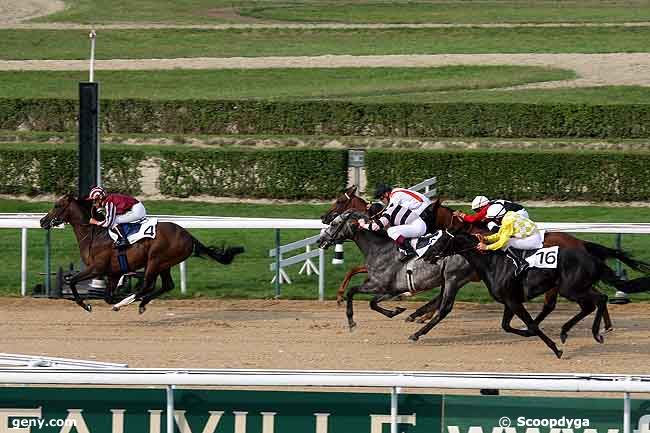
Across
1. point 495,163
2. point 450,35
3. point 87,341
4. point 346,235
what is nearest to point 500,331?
point 346,235

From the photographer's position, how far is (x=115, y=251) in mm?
11023

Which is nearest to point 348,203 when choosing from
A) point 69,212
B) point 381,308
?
point 381,308

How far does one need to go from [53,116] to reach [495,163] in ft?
25.5

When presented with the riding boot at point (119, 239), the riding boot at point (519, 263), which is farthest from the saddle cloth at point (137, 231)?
the riding boot at point (519, 263)

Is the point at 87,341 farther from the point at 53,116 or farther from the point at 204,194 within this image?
the point at 53,116

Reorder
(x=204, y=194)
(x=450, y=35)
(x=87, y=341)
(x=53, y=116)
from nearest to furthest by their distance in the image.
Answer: (x=87, y=341), (x=204, y=194), (x=53, y=116), (x=450, y=35)

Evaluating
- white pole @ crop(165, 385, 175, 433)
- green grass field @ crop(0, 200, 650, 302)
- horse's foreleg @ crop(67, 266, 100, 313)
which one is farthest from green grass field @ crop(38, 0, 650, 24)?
white pole @ crop(165, 385, 175, 433)

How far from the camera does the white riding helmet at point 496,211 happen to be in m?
10.2

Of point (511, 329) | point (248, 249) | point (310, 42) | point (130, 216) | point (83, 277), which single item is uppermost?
point (310, 42)

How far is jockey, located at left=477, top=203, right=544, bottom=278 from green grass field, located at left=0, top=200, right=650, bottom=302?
2682 mm

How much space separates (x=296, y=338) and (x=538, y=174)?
7.60 metres

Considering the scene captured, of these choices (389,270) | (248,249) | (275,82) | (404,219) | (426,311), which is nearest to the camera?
(389,270)

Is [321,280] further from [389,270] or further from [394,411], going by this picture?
[394,411]

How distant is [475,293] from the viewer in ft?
41.2
